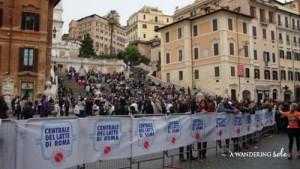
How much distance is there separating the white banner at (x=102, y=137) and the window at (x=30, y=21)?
1048 inches

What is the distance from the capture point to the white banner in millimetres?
5555

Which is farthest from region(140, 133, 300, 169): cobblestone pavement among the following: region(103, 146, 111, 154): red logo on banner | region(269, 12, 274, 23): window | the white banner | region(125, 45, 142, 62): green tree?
region(125, 45, 142, 62): green tree

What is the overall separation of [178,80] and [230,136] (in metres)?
39.3

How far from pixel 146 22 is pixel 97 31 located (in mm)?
35642

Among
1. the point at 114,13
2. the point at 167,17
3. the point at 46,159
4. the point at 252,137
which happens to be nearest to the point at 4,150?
the point at 46,159

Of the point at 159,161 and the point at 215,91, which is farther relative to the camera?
the point at 215,91

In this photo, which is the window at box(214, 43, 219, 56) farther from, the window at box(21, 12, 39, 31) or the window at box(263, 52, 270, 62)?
the window at box(21, 12, 39, 31)

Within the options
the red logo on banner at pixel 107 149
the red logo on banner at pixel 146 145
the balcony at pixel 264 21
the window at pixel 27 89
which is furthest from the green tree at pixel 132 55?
the red logo on banner at pixel 107 149

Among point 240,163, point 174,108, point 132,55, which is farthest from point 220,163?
point 132,55

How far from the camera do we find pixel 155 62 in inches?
3012

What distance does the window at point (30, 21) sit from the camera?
1267 inches

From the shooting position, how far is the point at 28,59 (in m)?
32.2

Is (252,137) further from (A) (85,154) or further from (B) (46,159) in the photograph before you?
(B) (46,159)

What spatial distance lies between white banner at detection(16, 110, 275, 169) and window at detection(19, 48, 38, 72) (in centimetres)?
2547
